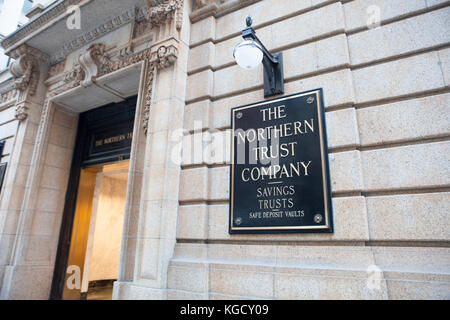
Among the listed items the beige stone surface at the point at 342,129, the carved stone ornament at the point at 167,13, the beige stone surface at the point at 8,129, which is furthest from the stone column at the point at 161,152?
the beige stone surface at the point at 8,129

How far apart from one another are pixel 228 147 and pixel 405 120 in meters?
2.63

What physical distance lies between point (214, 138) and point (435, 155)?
3261 mm

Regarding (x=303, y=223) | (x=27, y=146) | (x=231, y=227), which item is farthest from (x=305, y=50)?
(x=27, y=146)

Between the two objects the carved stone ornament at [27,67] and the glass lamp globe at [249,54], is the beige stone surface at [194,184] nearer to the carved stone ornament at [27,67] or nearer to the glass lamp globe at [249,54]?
the glass lamp globe at [249,54]

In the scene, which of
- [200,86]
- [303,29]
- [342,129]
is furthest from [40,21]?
[342,129]

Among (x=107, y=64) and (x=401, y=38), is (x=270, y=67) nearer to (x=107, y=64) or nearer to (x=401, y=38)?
(x=401, y=38)

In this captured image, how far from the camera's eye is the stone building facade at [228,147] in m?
3.54

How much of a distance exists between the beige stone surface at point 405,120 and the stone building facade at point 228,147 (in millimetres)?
15

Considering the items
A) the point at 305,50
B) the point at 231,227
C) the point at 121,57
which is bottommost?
the point at 231,227

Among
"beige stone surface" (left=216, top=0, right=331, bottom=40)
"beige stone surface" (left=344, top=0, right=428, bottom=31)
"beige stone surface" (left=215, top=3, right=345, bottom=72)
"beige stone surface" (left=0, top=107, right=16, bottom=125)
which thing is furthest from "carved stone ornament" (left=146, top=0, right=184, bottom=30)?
"beige stone surface" (left=0, top=107, right=16, bottom=125)

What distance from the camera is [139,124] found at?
235 inches

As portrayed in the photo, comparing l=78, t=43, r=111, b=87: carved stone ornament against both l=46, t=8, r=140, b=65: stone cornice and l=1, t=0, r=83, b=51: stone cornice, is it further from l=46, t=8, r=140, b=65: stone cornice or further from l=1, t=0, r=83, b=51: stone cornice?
l=1, t=0, r=83, b=51: stone cornice

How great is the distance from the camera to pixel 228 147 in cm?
495
